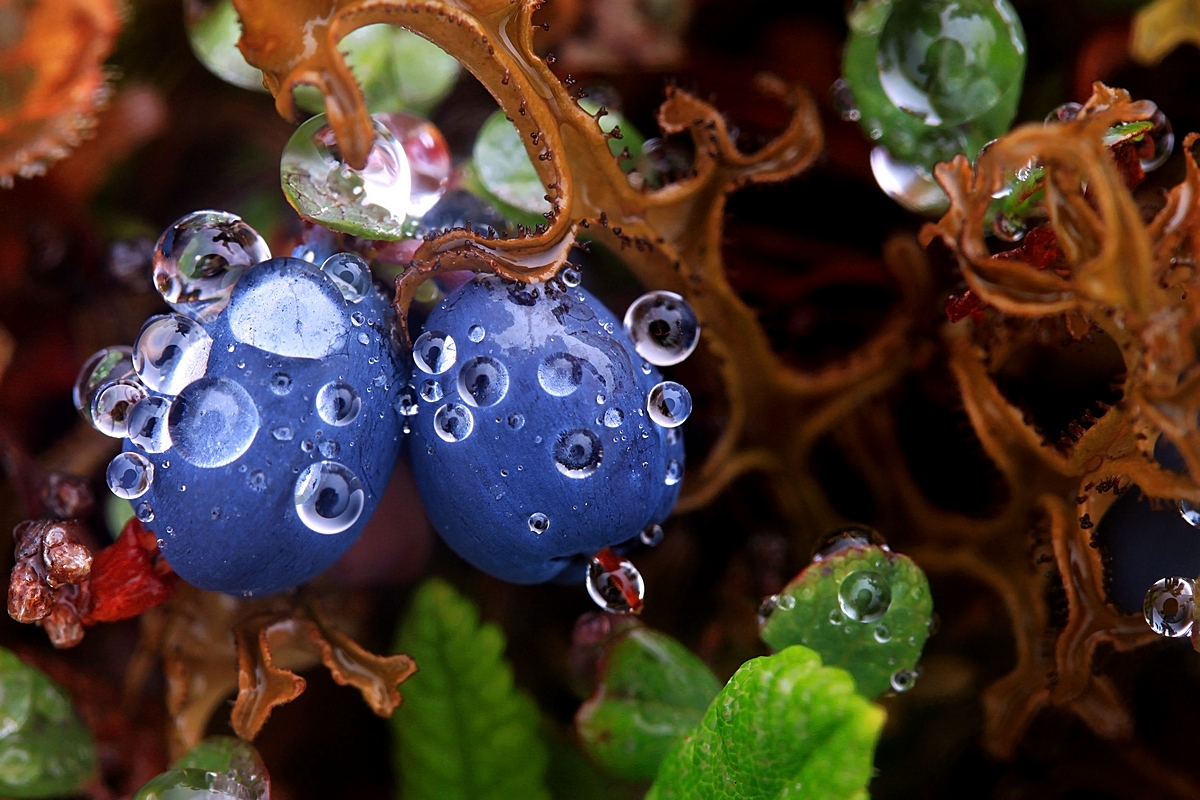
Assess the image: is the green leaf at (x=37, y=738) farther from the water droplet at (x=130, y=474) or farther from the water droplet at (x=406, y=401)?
the water droplet at (x=406, y=401)

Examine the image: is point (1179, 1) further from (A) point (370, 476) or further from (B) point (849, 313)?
(A) point (370, 476)

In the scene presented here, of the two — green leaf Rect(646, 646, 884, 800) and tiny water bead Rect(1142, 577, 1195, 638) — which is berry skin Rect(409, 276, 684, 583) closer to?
green leaf Rect(646, 646, 884, 800)

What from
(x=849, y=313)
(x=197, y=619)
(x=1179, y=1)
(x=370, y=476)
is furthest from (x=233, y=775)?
(x=1179, y=1)

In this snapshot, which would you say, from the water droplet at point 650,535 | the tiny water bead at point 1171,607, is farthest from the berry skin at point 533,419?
the tiny water bead at point 1171,607

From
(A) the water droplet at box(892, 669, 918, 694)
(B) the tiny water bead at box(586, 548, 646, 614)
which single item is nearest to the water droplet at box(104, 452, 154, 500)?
(B) the tiny water bead at box(586, 548, 646, 614)

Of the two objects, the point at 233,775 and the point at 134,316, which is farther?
the point at 134,316

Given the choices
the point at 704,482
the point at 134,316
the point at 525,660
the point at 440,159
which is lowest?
the point at 525,660

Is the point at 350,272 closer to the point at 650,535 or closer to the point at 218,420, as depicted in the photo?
the point at 218,420
